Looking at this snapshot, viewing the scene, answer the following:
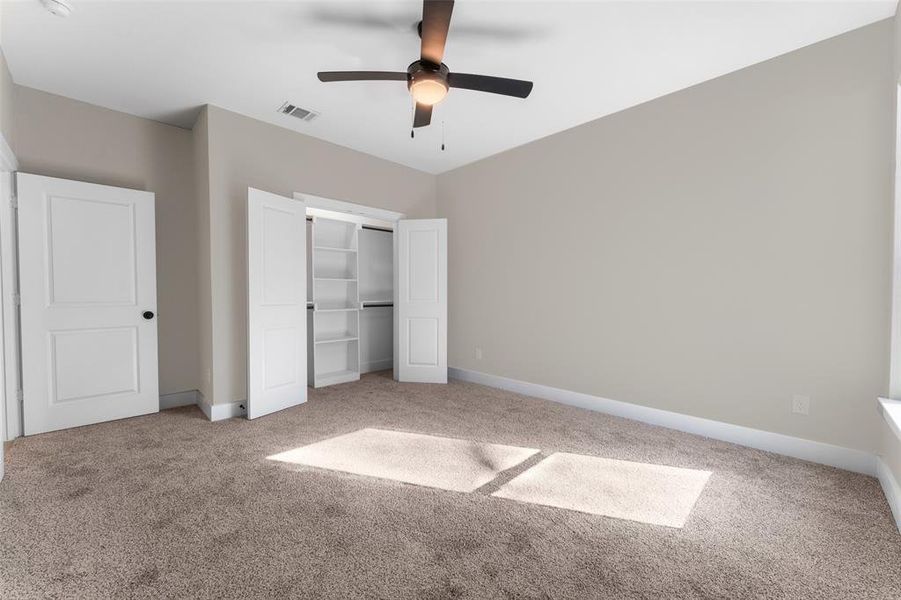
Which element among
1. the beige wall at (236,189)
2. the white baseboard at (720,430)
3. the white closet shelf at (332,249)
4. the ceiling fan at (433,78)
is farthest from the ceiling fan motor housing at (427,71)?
the white baseboard at (720,430)

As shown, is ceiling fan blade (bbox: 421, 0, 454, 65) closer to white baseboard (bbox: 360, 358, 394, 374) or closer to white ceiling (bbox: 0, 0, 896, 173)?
white ceiling (bbox: 0, 0, 896, 173)

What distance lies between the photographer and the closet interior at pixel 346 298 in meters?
4.89

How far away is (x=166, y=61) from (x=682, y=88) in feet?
13.1

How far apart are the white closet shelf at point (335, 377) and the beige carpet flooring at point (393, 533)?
5.90 ft

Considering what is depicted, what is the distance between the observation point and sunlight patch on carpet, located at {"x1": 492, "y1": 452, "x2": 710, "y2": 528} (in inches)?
81.5

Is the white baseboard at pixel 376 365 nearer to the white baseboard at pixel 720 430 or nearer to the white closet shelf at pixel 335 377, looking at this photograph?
the white closet shelf at pixel 335 377

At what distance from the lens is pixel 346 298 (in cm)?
539

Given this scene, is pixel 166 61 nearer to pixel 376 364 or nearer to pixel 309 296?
pixel 309 296

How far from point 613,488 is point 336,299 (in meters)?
4.08

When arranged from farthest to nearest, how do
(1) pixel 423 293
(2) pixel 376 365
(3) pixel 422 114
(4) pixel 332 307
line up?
(2) pixel 376 365 → (4) pixel 332 307 → (1) pixel 423 293 → (3) pixel 422 114

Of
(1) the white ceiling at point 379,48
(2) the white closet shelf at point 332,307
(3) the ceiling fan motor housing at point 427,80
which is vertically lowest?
(2) the white closet shelf at point 332,307

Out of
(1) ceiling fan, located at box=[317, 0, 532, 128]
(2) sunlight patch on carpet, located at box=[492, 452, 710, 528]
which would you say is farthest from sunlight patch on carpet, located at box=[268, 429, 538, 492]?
(1) ceiling fan, located at box=[317, 0, 532, 128]

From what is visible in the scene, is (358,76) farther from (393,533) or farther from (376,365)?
(376,365)

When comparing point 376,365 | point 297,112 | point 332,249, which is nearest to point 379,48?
point 297,112
